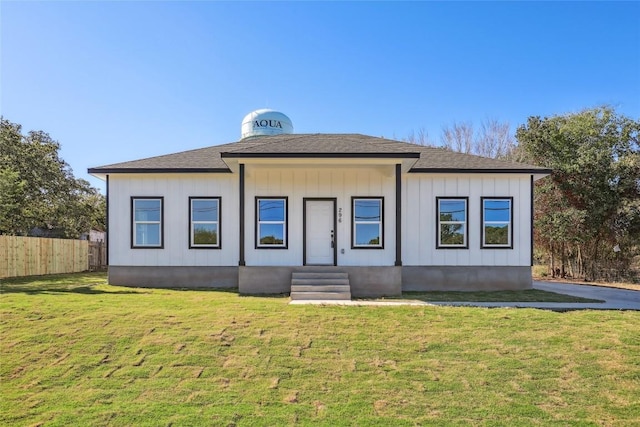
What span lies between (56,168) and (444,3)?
69.0ft

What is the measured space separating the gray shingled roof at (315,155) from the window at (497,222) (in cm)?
97

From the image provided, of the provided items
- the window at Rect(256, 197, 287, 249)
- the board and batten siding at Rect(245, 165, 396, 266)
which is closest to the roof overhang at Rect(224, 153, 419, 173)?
the board and batten siding at Rect(245, 165, 396, 266)

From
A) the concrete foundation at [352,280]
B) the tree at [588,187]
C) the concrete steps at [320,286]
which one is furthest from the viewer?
the tree at [588,187]

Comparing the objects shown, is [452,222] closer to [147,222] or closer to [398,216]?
[398,216]

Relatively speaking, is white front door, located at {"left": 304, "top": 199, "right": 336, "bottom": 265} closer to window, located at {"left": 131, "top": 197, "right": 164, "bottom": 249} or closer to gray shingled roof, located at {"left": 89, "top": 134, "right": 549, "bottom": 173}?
gray shingled roof, located at {"left": 89, "top": 134, "right": 549, "bottom": 173}

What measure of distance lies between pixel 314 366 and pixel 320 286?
4.49 m

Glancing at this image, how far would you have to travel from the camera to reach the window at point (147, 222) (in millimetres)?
11914

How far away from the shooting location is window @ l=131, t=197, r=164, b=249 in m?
11.9

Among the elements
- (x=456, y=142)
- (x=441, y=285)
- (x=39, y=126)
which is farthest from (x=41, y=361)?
(x=456, y=142)

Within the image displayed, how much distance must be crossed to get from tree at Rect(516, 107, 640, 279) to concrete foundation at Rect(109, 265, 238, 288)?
12.9 metres

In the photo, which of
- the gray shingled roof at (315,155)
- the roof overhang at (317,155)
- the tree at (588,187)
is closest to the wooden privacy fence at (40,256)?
the gray shingled roof at (315,155)

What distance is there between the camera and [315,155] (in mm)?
9789

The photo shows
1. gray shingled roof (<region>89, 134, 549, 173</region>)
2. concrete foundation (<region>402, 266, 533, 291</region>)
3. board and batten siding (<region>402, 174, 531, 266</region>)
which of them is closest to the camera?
gray shingled roof (<region>89, 134, 549, 173</region>)

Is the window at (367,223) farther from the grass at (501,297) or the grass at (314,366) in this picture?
the grass at (314,366)
